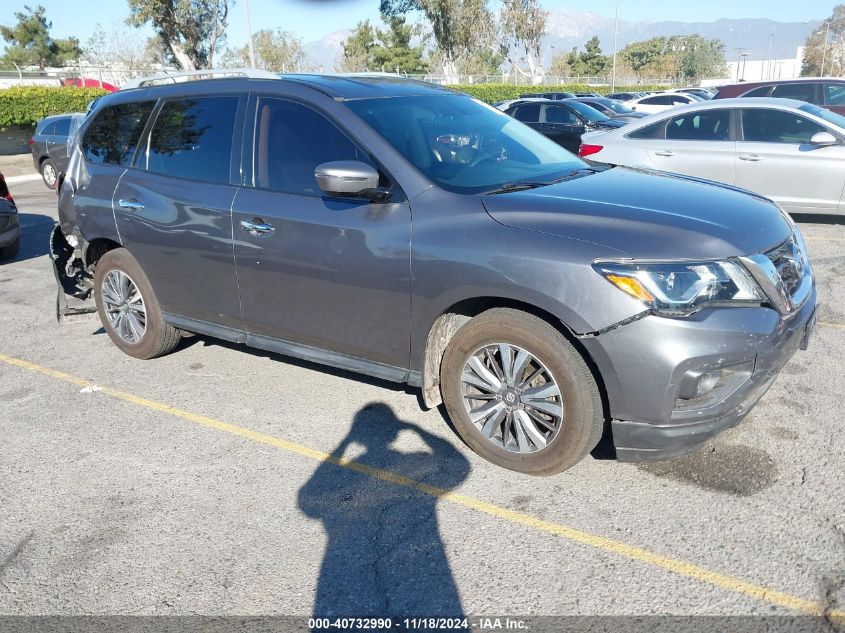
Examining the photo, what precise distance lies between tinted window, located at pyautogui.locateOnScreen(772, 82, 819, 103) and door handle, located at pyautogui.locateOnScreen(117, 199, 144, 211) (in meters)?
11.3

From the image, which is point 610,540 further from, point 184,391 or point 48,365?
point 48,365

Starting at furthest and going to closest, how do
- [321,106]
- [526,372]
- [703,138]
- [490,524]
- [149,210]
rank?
1. [703,138]
2. [149,210]
3. [321,106]
4. [526,372]
5. [490,524]

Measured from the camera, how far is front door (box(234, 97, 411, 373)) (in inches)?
144

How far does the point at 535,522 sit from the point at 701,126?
7.25 m

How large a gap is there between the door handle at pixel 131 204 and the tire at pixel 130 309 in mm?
346

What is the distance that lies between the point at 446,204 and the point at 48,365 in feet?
11.8

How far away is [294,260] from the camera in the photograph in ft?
13.0

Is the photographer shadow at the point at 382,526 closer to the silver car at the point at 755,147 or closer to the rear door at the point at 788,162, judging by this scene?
the silver car at the point at 755,147

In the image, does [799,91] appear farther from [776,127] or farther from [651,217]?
[651,217]

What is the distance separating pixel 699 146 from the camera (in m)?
8.80

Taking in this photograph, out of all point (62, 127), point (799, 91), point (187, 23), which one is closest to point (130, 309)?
point (799, 91)

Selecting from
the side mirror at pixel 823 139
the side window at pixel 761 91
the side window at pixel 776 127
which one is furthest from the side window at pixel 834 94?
the side mirror at pixel 823 139

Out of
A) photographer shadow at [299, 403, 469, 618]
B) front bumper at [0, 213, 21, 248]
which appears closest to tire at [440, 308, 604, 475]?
photographer shadow at [299, 403, 469, 618]

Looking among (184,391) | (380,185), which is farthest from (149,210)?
(380,185)
